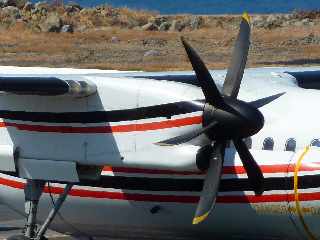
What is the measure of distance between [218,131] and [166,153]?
893 millimetres

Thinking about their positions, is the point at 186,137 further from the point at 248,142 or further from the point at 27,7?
the point at 27,7

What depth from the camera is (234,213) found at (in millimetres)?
15008

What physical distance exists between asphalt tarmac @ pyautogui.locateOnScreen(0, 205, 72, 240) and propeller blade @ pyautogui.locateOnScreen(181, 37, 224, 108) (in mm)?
5991

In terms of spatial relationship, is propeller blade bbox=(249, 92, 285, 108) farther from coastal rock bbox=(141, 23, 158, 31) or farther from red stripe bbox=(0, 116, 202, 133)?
coastal rock bbox=(141, 23, 158, 31)

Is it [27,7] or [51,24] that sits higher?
[51,24]

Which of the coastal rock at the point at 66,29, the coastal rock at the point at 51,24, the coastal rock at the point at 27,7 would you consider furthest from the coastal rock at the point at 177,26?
the coastal rock at the point at 27,7

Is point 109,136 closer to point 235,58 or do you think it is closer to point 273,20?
point 235,58

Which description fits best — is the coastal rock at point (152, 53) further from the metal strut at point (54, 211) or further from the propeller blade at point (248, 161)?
the propeller blade at point (248, 161)

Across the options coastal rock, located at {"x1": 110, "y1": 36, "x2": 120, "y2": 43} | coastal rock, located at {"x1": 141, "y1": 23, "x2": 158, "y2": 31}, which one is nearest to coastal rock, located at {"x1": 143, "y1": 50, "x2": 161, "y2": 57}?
coastal rock, located at {"x1": 110, "y1": 36, "x2": 120, "y2": 43}

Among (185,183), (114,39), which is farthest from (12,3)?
(185,183)

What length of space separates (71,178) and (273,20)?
57.4 meters

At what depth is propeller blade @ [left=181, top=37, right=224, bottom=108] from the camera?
14594mm

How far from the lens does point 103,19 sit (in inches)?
2840

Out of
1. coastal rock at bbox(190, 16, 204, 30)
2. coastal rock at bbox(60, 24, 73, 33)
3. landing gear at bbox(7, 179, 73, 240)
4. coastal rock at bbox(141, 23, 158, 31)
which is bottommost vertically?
coastal rock at bbox(190, 16, 204, 30)
